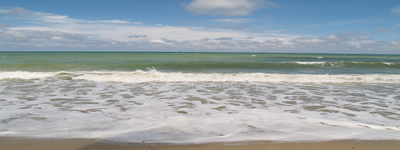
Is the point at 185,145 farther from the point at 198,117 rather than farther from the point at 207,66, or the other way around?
the point at 207,66

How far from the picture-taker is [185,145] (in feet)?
11.0

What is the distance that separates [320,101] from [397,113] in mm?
1813

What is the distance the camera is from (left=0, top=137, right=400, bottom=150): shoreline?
3.25 meters

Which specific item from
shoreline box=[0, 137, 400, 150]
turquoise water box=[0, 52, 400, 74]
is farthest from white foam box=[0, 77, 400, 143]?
turquoise water box=[0, 52, 400, 74]

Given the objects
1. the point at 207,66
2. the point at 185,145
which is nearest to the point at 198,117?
the point at 185,145

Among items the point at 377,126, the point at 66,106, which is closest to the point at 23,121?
the point at 66,106

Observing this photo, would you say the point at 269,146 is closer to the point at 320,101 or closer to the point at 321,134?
the point at 321,134

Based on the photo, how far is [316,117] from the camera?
5.11 metres

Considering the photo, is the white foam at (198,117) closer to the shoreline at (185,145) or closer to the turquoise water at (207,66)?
the shoreline at (185,145)

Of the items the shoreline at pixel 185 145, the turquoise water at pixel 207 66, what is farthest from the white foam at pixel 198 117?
the turquoise water at pixel 207 66

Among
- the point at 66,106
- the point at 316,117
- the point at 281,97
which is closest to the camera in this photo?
the point at 316,117

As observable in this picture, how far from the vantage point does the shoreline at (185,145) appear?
3250mm

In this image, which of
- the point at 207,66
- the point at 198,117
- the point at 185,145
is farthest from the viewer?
the point at 207,66

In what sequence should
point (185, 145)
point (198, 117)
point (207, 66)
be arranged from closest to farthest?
point (185, 145) → point (198, 117) → point (207, 66)
